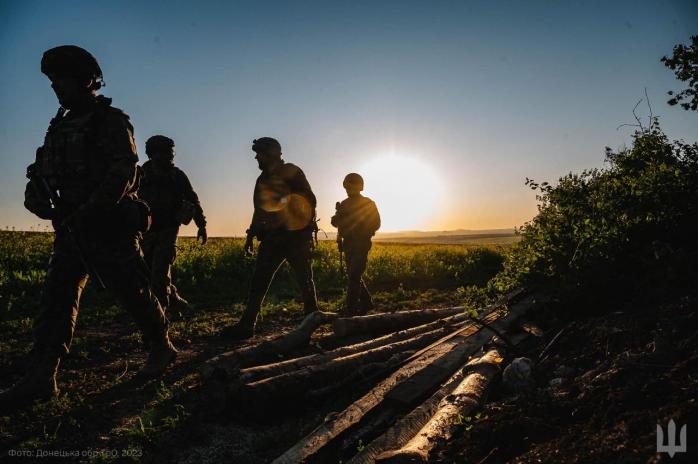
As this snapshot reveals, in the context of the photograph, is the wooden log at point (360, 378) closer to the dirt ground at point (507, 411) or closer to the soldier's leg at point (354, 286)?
the dirt ground at point (507, 411)

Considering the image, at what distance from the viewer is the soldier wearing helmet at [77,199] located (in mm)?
3801

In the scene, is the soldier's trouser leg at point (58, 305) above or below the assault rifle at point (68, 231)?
below

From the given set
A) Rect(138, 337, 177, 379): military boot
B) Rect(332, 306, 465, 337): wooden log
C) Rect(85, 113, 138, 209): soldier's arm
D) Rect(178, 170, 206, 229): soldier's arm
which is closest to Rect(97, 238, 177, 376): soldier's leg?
Rect(138, 337, 177, 379): military boot

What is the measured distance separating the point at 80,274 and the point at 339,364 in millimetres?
2794

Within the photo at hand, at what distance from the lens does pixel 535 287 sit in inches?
201

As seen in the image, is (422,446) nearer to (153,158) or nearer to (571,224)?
(571,224)

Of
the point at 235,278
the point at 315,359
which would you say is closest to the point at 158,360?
the point at 315,359

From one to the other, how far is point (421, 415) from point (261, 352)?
8.11 feet

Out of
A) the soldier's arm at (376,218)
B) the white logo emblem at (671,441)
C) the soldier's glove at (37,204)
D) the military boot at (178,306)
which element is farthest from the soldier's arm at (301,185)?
the white logo emblem at (671,441)

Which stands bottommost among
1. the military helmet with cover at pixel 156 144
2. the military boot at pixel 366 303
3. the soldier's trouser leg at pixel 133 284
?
the military boot at pixel 366 303

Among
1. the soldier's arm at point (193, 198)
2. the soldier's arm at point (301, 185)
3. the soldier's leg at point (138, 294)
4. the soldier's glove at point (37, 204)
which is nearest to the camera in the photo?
the soldier's glove at point (37, 204)

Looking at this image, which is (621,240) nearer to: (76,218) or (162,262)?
(76,218)

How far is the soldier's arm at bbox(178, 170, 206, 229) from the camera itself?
7410mm

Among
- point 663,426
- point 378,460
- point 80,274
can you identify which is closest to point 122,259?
point 80,274
